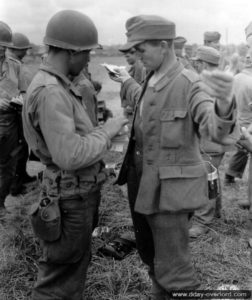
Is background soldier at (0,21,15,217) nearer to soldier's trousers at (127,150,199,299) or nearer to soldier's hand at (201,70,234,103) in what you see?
soldier's trousers at (127,150,199,299)

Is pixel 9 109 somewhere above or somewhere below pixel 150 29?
below

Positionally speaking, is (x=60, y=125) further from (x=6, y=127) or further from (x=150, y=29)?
(x=6, y=127)

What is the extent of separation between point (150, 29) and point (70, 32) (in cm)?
53

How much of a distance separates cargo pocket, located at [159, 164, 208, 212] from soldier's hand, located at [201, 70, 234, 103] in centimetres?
73

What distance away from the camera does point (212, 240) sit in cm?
A: 434

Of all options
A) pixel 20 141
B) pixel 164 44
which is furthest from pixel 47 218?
pixel 20 141

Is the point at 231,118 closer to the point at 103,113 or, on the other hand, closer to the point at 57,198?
the point at 57,198

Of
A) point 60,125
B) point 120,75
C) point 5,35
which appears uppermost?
point 5,35

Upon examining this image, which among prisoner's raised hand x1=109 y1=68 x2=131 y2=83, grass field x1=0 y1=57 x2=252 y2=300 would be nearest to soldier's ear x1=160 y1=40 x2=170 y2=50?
prisoner's raised hand x1=109 y1=68 x2=131 y2=83

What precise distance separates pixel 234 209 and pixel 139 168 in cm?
287

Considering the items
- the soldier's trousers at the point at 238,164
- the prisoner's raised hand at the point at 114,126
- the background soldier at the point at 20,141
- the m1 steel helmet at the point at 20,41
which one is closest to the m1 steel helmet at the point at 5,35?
the background soldier at the point at 20,141

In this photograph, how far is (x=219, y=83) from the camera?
5.95 ft

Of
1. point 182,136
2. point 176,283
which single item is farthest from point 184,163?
point 176,283

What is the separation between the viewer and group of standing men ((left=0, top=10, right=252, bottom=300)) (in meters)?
2.38
